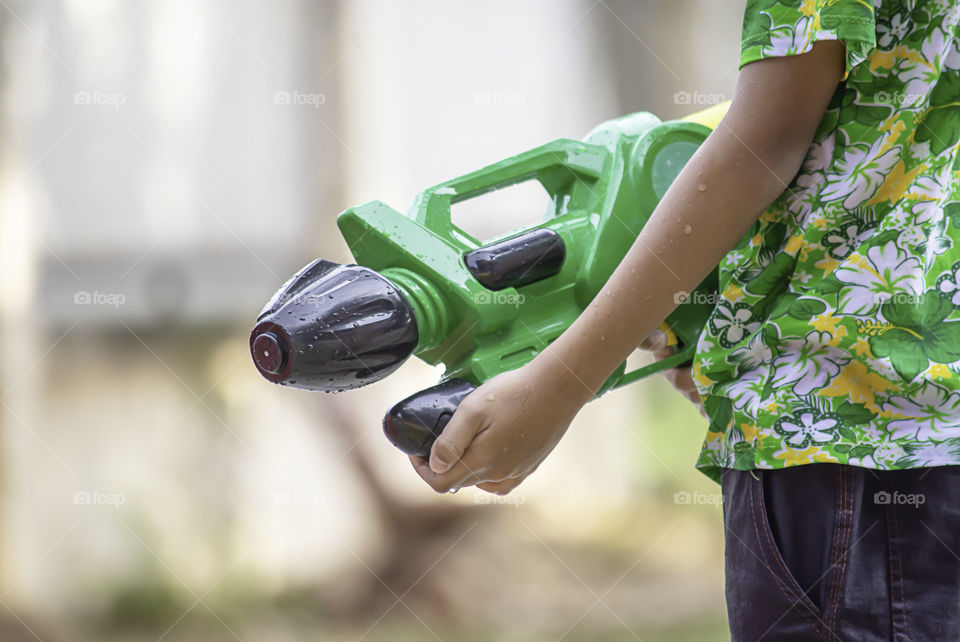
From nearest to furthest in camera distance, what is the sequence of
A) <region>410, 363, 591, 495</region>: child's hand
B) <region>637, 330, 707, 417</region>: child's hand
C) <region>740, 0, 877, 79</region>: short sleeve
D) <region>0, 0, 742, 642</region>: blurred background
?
<region>740, 0, 877, 79</region>: short sleeve < <region>410, 363, 591, 495</region>: child's hand < <region>637, 330, 707, 417</region>: child's hand < <region>0, 0, 742, 642</region>: blurred background

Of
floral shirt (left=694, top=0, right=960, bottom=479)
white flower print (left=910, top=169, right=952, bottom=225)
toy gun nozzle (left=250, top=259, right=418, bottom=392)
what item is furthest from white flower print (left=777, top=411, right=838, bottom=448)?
toy gun nozzle (left=250, top=259, right=418, bottom=392)

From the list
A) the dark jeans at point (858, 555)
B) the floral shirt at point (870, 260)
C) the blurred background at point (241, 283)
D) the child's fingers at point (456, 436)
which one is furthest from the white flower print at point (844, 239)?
the blurred background at point (241, 283)

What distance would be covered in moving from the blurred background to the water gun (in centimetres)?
127

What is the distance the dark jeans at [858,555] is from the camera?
0.40 m

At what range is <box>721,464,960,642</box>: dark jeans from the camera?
0.40 m

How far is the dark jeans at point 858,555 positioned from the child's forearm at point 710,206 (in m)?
0.11

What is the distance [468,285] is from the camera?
1.88ft

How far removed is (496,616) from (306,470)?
535mm

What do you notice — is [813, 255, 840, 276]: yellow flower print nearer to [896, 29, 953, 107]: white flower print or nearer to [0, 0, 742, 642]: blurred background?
[896, 29, 953, 107]: white flower print

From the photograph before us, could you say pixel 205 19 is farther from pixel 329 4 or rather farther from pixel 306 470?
pixel 306 470

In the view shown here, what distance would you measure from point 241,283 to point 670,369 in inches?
58.9

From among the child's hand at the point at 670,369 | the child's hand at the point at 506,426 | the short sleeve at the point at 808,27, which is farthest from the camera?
the child's hand at the point at 670,369

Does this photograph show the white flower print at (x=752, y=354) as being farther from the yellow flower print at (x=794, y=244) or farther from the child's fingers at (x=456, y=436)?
the child's fingers at (x=456, y=436)

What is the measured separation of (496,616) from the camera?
198cm
